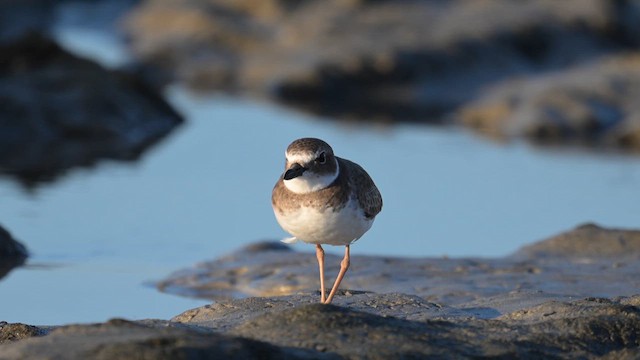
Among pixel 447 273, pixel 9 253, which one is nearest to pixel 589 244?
pixel 447 273

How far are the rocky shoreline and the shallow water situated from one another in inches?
32.5

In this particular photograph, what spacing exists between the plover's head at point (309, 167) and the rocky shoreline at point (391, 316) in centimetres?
61

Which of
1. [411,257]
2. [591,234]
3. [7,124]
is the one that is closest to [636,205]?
[591,234]

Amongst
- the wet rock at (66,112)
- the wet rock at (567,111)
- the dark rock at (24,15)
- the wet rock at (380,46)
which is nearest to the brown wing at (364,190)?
the wet rock at (66,112)

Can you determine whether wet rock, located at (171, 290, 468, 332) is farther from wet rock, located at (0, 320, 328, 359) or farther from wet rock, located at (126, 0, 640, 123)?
wet rock, located at (126, 0, 640, 123)

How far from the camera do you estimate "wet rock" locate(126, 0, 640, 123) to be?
19578 mm

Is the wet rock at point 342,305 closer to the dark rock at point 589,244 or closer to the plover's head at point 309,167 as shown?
the plover's head at point 309,167

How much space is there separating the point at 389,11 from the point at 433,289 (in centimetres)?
1251

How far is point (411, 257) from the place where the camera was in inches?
400

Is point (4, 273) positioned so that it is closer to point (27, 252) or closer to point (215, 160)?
point (27, 252)

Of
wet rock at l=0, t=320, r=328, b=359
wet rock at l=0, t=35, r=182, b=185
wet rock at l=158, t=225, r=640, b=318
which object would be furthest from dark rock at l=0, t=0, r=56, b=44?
wet rock at l=0, t=320, r=328, b=359

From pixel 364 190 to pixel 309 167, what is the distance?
46 cm

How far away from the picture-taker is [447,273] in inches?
373

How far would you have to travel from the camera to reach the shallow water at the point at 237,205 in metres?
9.83
